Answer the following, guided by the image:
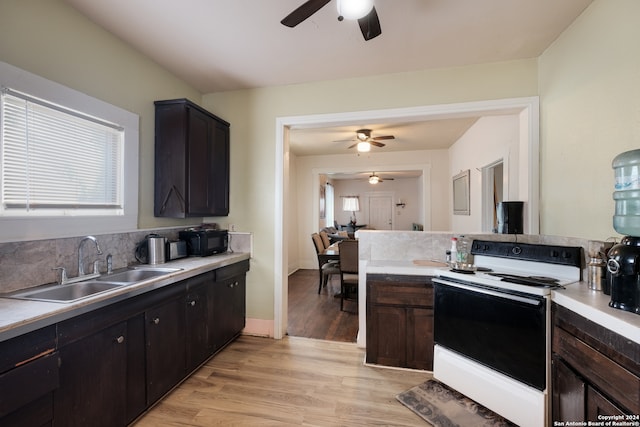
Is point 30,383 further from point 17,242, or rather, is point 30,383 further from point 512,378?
point 512,378

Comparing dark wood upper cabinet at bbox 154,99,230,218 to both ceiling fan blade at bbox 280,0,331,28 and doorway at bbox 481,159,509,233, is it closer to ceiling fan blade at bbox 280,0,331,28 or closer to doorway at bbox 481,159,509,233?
ceiling fan blade at bbox 280,0,331,28

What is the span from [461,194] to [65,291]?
5147 mm

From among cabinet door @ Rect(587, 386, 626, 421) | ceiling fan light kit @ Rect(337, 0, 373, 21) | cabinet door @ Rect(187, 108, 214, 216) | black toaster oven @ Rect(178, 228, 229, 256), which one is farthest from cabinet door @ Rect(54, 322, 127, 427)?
cabinet door @ Rect(587, 386, 626, 421)

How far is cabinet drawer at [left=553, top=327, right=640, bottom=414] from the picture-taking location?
105cm

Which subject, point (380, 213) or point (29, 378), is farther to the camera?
point (380, 213)

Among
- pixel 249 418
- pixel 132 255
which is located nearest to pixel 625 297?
pixel 249 418

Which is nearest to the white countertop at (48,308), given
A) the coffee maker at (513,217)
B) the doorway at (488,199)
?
the coffee maker at (513,217)

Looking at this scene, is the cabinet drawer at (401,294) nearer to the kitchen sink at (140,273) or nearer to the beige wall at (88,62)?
the kitchen sink at (140,273)

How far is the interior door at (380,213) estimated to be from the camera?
966 centimetres

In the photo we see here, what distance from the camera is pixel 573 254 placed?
1839mm

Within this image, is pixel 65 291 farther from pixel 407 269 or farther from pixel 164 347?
pixel 407 269

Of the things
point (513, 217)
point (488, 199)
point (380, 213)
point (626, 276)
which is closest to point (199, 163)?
point (513, 217)

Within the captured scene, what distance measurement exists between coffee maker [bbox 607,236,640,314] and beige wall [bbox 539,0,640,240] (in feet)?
1.61

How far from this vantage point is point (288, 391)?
2.05 meters
